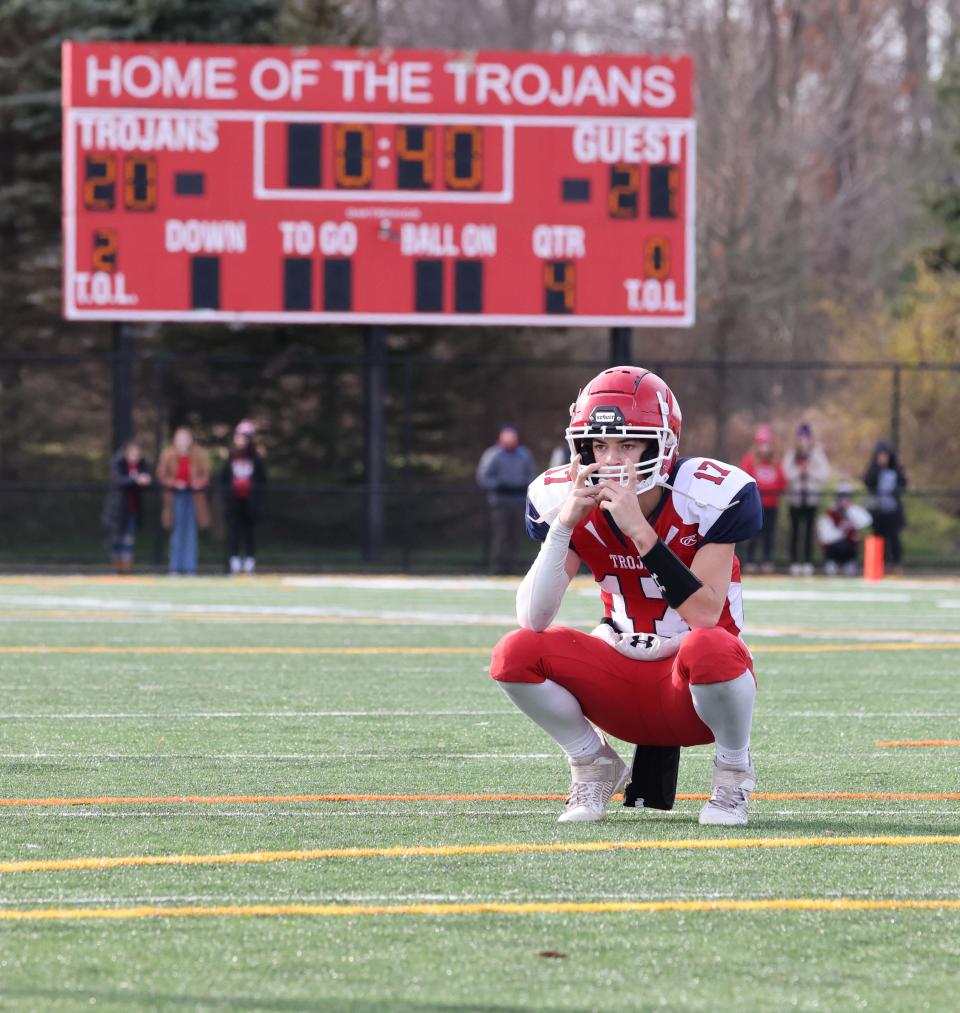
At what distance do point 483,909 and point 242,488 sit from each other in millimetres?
17158

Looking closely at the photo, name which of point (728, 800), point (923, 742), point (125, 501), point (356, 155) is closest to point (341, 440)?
point (125, 501)

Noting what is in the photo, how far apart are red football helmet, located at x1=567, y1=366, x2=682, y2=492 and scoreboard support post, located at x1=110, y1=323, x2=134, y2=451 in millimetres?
16977

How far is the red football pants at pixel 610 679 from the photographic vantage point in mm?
5430

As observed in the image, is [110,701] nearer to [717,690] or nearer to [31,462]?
[717,690]

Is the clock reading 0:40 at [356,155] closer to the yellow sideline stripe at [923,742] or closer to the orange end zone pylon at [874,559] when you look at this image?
the orange end zone pylon at [874,559]

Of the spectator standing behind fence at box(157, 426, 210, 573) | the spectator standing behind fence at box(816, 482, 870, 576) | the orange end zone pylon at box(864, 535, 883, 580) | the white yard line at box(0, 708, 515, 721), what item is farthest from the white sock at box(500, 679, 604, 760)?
the spectator standing behind fence at box(816, 482, 870, 576)

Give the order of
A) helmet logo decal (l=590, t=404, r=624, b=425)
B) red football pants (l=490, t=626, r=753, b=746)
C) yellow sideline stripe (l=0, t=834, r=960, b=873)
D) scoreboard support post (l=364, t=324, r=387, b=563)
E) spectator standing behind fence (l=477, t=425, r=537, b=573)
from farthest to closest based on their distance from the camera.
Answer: scoreboard support post (l=364, t=324, r=387, b=563) → spectator standing behind fence (l=477, t=425, r=537, b=573) → red football pants (l=490, t=626, r=753, b=746) → helmet logo decal (l=590, t=404, r=624, b=425) → yellow sideline stripe (l=0, t=834, r=960, b=873)

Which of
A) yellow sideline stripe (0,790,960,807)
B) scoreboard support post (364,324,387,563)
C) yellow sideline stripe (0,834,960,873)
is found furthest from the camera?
scoreboard support post (364,324,387,563)

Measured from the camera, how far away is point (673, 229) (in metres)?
21.5

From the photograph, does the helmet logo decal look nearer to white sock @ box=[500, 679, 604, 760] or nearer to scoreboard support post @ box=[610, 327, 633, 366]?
white sock @ box=[500, 679, 604, 760]

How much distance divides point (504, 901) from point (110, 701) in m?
4.81

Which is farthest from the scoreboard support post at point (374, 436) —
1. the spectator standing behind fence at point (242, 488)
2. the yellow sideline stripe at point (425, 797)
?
the yellow sideline stripe at point (425, 797)

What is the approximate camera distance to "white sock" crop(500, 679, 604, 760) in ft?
18.0

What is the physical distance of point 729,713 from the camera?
5328 mm
